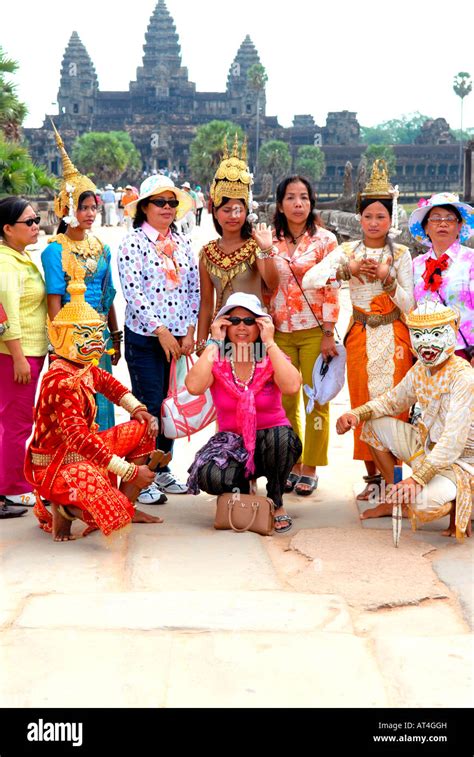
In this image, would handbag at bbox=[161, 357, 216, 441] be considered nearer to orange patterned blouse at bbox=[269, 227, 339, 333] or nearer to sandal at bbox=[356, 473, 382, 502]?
orange patterned blouse at bbox=[269, 227, 339, 333]

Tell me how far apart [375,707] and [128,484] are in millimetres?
1696

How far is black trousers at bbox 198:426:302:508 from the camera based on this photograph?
418cm

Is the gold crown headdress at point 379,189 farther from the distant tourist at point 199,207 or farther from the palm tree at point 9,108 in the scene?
the distant tourist at point 199,207

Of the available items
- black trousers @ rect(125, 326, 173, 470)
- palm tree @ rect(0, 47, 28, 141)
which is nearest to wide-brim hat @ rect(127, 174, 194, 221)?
black trousers @ rect(125, 326, 173, 470)

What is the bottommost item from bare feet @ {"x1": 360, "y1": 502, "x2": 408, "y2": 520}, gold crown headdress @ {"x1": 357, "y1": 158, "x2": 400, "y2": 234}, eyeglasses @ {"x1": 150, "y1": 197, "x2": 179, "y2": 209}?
bare feet @ {"x1": 360, "y1": 502, "x2": 408, "y2": 520}

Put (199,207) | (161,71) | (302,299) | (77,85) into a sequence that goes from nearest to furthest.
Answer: (302,299), (199,207), (77,85), (161,71)

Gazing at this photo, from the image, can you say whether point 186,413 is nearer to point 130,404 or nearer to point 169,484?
point 130,404

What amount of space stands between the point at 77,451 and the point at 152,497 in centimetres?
74

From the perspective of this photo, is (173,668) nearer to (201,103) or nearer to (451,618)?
(451,618)

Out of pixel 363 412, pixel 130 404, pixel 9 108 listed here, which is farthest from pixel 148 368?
pixel 9 108

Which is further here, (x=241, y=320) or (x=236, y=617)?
(x=241, y=320)

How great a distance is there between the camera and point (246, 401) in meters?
4.21

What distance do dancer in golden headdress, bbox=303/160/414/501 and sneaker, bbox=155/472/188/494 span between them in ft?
3.07

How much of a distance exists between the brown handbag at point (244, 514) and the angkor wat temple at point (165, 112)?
74.3 meters
